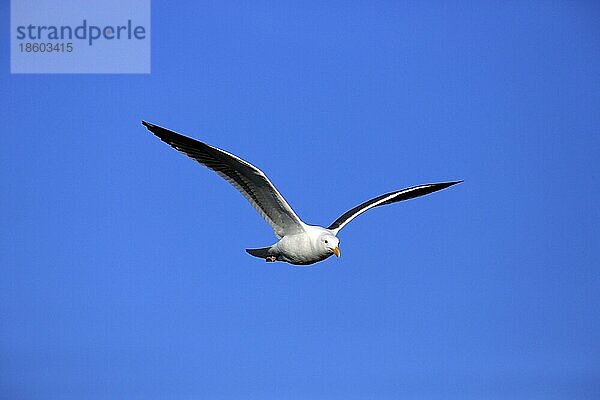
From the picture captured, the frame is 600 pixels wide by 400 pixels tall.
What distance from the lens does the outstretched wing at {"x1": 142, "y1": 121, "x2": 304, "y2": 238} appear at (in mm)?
4559

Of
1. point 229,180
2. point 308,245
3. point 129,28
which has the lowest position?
point 308,245

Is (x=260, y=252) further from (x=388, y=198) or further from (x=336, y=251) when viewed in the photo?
(x=388, y=198)

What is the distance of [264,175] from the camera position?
455 centimetres

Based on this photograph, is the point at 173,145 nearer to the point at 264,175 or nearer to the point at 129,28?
the point at 264,175

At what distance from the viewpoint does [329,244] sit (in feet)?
15.3

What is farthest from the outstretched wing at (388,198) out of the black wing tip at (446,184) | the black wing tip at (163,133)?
the black wing tip at (163,133)

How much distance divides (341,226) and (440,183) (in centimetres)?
105

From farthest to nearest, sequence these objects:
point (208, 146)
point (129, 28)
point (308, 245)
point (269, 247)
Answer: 1. point (129, 28)
2. point (269, 247)
3. point (308, 245)
4. point (208, 146)

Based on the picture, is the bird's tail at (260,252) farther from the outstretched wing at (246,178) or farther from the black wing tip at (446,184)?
the black wing tip at (446,184)

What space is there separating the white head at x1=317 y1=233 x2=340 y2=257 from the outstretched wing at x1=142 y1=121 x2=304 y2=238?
0.18 m

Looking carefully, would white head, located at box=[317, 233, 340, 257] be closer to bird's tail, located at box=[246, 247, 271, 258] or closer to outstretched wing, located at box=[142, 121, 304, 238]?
outstretched wing, located at box=[142, 121, 304, 238]

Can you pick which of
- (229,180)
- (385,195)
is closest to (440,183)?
(385,195)

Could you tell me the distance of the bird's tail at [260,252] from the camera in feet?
16.9

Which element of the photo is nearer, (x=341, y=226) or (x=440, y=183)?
(x=341, y=226)
